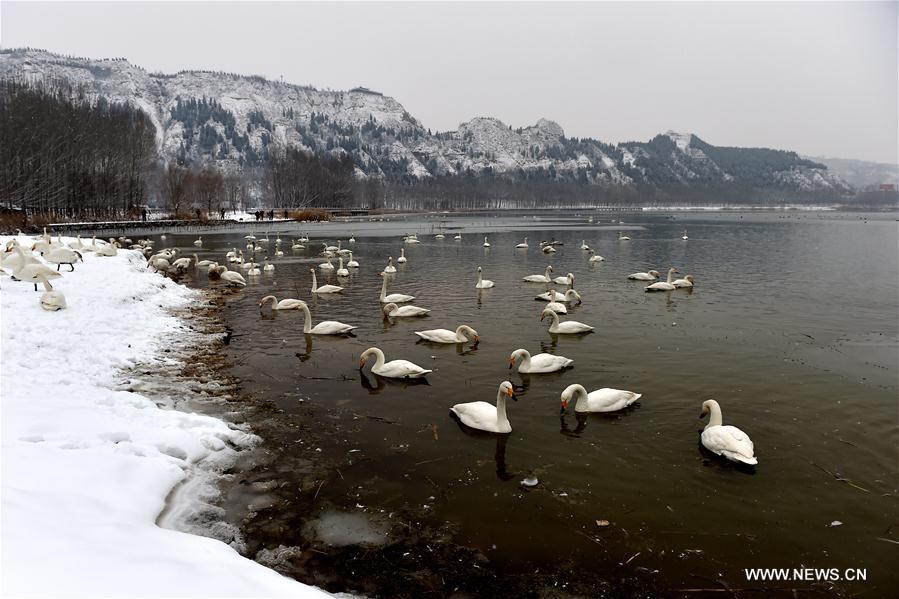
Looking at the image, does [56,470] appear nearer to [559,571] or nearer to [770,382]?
[559,571]

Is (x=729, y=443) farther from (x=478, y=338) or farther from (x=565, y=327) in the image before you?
(x=565, y=327)

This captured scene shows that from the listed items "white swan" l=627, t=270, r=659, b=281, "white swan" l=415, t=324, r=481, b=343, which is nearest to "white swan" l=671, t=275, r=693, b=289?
"white swan" l=627, t=270, r=659, b=281

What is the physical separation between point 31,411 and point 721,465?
1009 centimetres

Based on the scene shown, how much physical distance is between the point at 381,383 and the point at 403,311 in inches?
264

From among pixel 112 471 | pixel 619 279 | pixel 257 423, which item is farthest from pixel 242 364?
pixel 619 279

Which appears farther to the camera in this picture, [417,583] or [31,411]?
[31,411]

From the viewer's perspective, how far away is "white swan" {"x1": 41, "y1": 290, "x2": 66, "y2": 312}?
1354cm

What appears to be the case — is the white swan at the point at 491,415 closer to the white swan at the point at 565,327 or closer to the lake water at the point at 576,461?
the lake water at the point at 576,461

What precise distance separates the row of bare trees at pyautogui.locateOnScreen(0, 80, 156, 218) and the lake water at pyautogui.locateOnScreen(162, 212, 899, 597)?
57773 mm

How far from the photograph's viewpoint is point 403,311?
18.4m

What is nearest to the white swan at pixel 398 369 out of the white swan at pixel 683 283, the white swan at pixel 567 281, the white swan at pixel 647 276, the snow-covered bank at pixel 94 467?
the snow-covered bank at pixel 94 467

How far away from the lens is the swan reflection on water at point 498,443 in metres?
7.89

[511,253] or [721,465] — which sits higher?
[511,253]

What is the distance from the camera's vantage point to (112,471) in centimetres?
647
